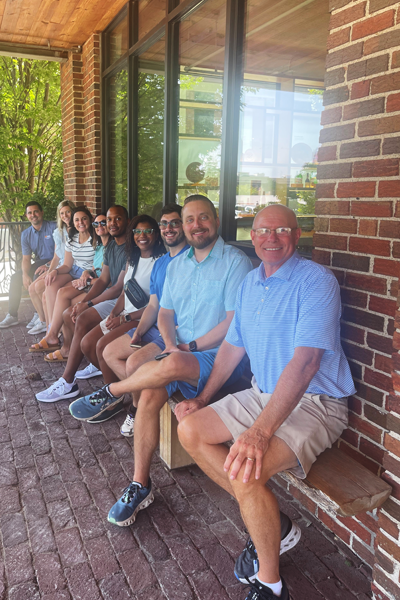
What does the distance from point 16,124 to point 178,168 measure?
8.66 m

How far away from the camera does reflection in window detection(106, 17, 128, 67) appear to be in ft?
18.5

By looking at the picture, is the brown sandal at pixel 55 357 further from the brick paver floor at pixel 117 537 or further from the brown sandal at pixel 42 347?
the brick paver floor at pixel 117 537

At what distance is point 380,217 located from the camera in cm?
205

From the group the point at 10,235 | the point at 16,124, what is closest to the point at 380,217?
the point at 10,235

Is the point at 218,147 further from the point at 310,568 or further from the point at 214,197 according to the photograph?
the point at 310,568

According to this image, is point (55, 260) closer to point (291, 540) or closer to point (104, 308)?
point (104, 308)

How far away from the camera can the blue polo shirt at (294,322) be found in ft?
6.88

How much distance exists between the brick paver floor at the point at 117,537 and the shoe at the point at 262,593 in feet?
0.48

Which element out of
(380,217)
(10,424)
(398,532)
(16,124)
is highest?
(16,124)

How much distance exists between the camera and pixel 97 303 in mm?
4555

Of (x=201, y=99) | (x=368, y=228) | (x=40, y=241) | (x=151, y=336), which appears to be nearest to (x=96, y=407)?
(x=151, y=336)

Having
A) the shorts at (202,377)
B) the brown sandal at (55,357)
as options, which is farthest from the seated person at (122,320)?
the shorts at (202,377)

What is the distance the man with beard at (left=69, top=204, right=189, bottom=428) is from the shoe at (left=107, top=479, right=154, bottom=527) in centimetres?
80

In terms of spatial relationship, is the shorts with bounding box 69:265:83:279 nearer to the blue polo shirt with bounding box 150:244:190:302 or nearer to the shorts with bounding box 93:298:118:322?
the shorts with bounding box 93:298:118:322
